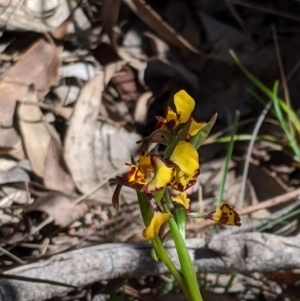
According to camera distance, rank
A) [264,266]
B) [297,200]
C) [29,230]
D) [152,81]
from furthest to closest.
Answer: [152,81]
[297,200]
[29,230]
[264,266]

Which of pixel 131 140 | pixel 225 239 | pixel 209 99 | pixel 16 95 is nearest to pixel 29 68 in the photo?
pixel 16 95

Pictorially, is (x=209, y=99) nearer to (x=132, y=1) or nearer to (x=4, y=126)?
(x=132, y=1)

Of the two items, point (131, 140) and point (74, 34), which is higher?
point (74, 34)

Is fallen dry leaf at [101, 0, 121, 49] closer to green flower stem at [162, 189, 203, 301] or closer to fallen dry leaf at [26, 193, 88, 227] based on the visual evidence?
fallen dry leaf at [26, 193, 88, 227]

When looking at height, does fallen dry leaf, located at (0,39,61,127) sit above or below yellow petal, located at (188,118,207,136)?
below

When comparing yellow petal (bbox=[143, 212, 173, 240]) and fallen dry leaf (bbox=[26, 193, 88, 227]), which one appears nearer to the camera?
yellow petal (bbox=[143, 212, 173, 240])

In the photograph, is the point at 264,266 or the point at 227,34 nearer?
the point at 264,266

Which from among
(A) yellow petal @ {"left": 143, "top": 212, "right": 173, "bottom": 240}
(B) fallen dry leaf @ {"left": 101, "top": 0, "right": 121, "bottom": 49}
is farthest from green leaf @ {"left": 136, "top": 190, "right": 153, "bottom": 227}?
(B) fallen dry leaf @ {"left": 101, "top": 0, "right": 121, "bottom": 49}
